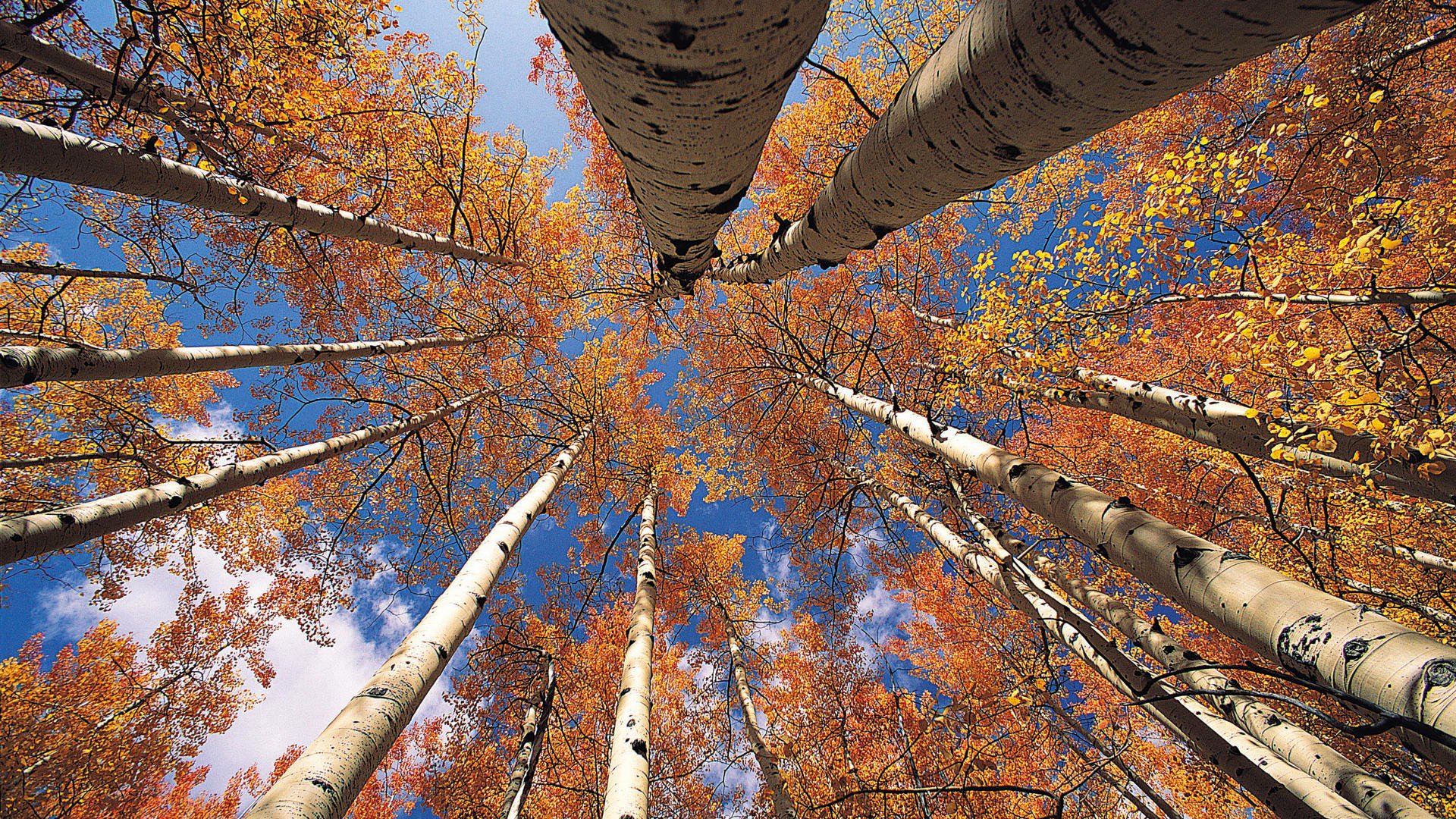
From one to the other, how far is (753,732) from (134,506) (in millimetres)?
6694

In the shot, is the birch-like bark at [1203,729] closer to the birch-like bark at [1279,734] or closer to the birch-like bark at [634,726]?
the birch-like bark at [1279,734]

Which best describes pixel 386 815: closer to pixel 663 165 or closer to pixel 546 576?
pixel 546 576

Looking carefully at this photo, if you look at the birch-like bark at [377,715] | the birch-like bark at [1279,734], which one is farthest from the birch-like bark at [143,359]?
the birch-like bark at [1279,734]

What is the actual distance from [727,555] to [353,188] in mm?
9407

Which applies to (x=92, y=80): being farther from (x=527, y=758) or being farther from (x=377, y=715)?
(x=527, y=758)

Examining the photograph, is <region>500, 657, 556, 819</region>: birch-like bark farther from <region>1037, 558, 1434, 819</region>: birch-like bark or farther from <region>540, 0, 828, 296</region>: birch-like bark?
<region>540, 0, 828, 296</region>: birch-like bark

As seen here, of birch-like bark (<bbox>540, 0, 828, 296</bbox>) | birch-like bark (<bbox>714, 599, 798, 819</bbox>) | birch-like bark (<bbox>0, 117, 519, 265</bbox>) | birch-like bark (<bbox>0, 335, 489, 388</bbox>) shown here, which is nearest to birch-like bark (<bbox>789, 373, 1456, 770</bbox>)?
birch-like bark (<bbox>540, 0, 828, 296</bbox>)

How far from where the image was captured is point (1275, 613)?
53.9 inches

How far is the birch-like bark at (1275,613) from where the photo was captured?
3.78 ft

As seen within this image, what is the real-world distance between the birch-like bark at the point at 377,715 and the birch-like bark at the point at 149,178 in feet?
10.5

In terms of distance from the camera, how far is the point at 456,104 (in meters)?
5.92

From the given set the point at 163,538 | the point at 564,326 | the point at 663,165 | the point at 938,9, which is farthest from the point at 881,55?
the point at 163,538

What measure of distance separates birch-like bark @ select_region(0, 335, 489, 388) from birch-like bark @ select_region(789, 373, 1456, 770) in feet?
19.7

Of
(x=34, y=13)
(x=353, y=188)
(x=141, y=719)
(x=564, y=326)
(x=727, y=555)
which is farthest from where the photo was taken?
(x=727, y=555)
